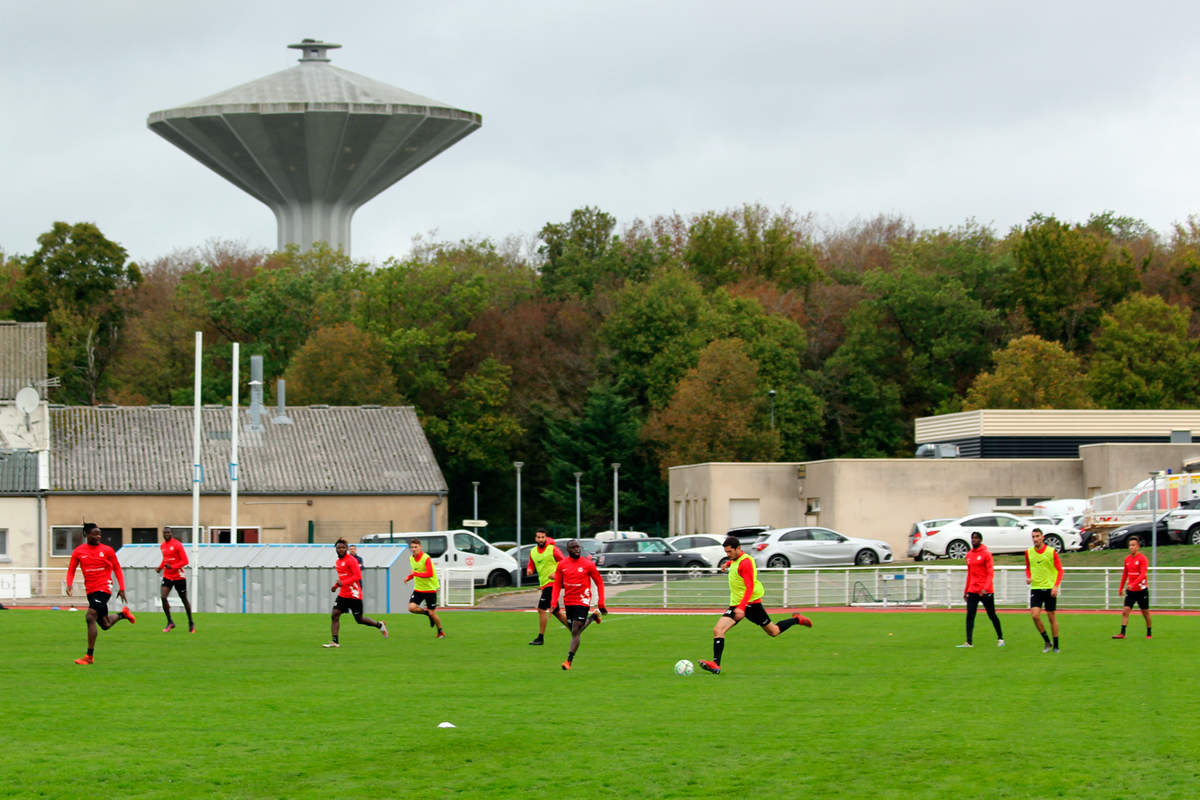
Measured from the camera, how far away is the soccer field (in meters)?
11.7

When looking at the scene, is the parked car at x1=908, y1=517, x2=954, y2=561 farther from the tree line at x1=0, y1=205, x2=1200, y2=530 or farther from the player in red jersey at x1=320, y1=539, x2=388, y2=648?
the player in red jersey at x1=320, y1=539, x2=388, y2=648

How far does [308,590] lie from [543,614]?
14586 mm

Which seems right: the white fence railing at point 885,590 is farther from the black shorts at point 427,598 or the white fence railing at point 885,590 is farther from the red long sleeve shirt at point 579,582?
the red long sleeve shirt at point 579,582

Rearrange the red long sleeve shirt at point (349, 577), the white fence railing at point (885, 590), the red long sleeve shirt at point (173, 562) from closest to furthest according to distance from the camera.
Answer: the red long sleeve shirt at point (349, 577)
the red long sleeve shirt at point (173, 562)
the white fence railing at point (885, 590)

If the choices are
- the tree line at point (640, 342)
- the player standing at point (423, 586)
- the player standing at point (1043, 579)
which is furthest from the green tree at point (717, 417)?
the player standing at point (1043, 579)

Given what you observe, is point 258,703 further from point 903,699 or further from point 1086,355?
point 1086,355

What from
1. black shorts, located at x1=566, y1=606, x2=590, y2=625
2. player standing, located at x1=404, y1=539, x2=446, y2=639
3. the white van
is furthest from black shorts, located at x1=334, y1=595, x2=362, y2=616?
the white van

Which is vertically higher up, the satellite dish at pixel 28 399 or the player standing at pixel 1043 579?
the satellite dish at pixel 28 399

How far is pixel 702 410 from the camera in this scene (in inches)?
2793

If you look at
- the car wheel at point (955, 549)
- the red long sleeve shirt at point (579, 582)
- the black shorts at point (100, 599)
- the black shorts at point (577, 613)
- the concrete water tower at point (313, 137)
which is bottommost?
the car wheel at point (955, 549)

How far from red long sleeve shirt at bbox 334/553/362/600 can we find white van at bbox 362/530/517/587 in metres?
23.2

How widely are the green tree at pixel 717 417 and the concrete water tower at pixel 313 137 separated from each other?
79.2 feet

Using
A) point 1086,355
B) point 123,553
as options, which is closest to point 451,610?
point 123,553

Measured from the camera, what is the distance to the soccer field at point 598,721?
11.7 m
